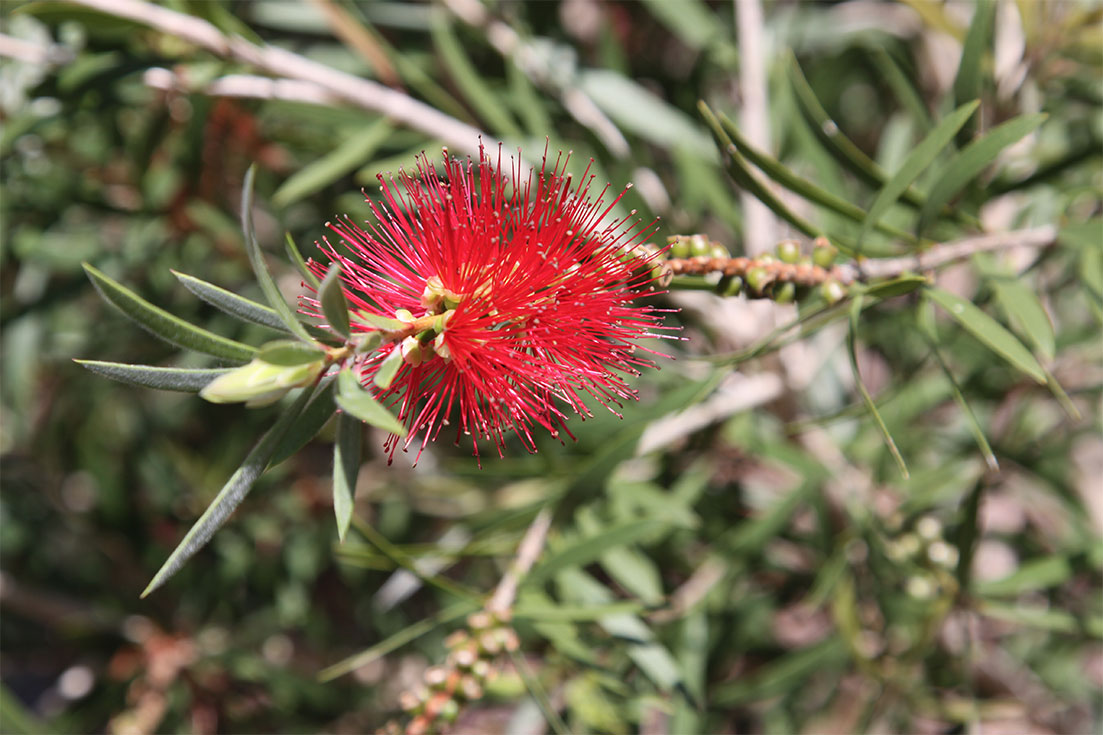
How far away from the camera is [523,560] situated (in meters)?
1.15

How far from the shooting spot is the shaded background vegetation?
1231 mm

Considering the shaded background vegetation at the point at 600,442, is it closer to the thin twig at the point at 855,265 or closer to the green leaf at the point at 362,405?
the thin twig at the point at 855,265

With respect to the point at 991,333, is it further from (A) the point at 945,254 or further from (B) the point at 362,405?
(B) the point at 362,405

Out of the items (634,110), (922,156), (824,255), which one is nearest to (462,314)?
(824,255)

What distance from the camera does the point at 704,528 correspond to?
1.53 metres

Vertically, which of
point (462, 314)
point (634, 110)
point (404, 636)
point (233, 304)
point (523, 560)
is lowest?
point (404, 636)

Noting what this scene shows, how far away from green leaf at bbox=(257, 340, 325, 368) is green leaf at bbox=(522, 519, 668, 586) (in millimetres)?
541

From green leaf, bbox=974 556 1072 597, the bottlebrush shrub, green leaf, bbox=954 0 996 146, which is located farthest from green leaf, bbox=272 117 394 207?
green leaf, bbox=974 556 1072 597

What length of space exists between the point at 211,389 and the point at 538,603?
0.61 meters

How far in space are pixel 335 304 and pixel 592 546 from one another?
1.90 ft

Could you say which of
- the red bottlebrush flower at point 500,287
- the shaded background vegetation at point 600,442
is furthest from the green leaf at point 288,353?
the shaded background vegetation at point 600,442

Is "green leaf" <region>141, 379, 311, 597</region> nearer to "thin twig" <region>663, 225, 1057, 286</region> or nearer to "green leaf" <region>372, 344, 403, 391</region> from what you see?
"green leaf" <region>372, 344, 403, 391</region>

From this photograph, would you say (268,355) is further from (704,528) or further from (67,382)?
(67,382)

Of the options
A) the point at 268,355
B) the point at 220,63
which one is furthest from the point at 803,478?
the point at 220,63
